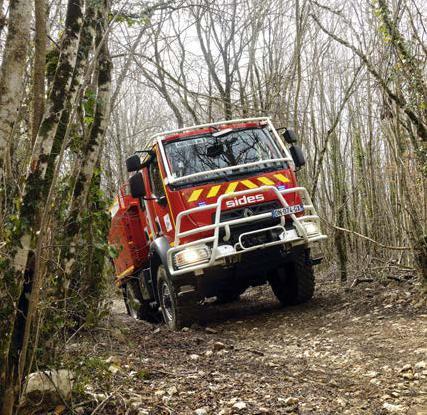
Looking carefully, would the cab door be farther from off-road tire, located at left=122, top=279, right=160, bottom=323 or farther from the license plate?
off-road tire, located at left=122, top=279, right=160, bottom=323

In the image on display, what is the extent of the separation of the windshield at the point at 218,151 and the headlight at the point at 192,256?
0.99 meters

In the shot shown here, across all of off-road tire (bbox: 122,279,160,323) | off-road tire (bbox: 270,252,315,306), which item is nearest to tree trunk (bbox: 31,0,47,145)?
off-road tire (bbox: 270,252,315,306)

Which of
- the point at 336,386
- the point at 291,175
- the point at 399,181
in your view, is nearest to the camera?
the point at 336,386

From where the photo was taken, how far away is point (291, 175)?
6402 mm

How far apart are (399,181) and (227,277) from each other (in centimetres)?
226

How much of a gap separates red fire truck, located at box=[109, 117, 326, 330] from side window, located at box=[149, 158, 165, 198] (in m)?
0.01

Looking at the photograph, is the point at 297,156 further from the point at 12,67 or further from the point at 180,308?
the point at 12,67

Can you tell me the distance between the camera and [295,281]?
6676mm

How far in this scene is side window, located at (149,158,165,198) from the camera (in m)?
6.44

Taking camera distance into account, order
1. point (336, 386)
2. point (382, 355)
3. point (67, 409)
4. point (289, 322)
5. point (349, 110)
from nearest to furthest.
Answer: point (67, 409) → point (336, 386) → point (382, 355) → point (289, 322) → point (349, 110)

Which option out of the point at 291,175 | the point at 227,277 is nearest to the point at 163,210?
the point at 227,277

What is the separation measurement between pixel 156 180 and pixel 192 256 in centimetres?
140

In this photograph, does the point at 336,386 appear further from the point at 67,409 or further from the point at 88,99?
the point at 88,99

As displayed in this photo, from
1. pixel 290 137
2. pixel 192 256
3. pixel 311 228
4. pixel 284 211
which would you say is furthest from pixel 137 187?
pixel 311 228
